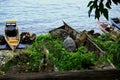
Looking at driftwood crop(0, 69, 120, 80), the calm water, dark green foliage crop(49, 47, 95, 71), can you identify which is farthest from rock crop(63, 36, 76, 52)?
the calm water

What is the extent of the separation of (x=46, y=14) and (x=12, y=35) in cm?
2147

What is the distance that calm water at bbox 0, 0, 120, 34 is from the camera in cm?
3791

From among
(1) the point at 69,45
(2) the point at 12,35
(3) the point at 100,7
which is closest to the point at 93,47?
(1) the point at 69,45

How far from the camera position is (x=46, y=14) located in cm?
4584

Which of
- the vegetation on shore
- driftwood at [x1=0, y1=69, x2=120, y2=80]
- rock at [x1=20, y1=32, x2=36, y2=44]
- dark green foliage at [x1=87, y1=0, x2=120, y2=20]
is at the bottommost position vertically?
rock at [x1=20, y1=32, x2=36, y2=44]

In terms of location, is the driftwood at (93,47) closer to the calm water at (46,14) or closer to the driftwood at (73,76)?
the driftwood at (73,76)

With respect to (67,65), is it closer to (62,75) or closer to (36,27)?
(62,75)

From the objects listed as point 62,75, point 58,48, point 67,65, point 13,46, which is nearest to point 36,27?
point 13,46

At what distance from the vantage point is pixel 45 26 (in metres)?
37.9

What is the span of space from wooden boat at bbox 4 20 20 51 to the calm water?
24.7ft

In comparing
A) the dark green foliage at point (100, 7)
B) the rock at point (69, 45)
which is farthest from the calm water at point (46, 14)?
the dark green foliage at point (100, 7)

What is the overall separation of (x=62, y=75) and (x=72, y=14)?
41.0 metres

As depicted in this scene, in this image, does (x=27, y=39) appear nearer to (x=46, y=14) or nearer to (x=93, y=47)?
(x=93, y=47)

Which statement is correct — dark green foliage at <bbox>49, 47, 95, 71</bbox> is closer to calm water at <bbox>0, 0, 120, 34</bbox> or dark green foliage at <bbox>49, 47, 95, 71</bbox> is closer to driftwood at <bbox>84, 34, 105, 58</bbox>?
driftwood at <bbox>84, 34, 105, 58</bbox>
